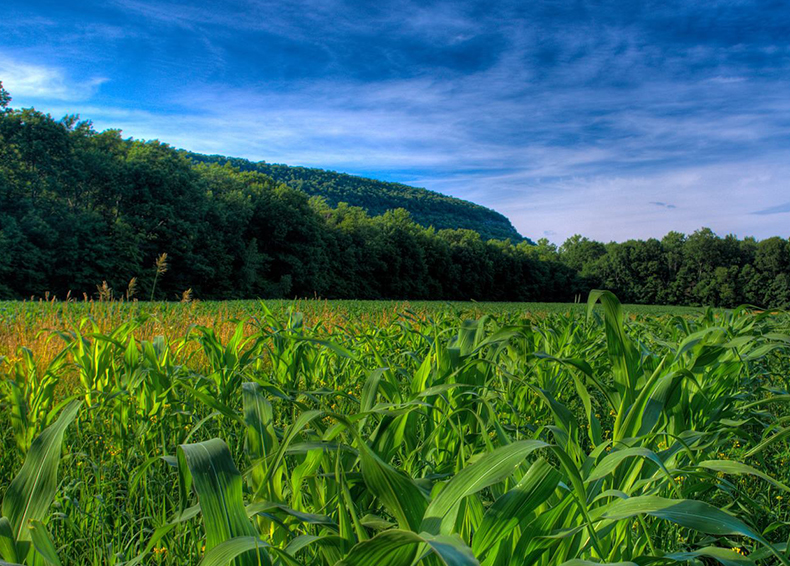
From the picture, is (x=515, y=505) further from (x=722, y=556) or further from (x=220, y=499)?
(x=220, y=499)

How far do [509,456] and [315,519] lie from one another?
18.5 inches

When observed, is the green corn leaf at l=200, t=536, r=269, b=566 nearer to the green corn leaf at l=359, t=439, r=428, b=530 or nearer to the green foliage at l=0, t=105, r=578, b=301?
the green corn leaf at l=359, t=439, r=428, b=530

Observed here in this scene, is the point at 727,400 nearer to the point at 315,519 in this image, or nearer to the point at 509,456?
the point at 509,456

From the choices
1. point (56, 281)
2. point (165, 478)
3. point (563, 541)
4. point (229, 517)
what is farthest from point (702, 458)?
point (56, 281)

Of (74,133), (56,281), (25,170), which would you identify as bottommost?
(56,281)

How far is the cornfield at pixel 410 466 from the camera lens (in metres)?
0.97

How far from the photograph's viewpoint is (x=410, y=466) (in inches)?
67.4

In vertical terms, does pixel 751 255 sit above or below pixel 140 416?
above

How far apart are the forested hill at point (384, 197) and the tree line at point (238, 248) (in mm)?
27477

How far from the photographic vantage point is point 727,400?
8.46 ft

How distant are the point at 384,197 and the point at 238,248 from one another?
60561 mm

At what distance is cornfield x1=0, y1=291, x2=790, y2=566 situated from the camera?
3.19 ft

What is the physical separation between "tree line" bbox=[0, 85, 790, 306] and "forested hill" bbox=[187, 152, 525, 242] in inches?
1082

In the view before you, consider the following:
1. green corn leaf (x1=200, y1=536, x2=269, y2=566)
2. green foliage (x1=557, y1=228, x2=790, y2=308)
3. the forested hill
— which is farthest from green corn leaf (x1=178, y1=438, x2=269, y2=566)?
the forested hill
